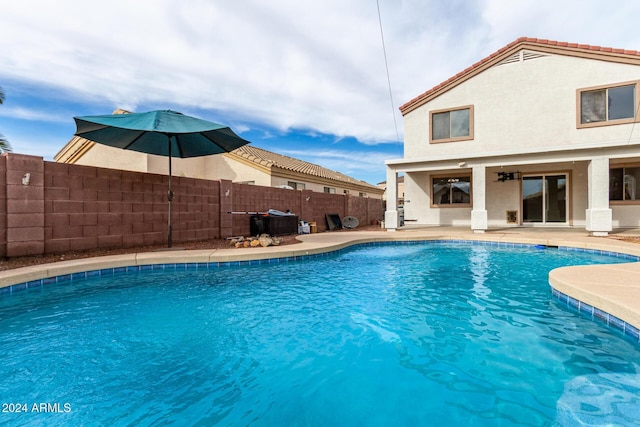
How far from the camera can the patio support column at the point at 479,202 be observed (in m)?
10.6

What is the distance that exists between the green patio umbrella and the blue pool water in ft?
10.7

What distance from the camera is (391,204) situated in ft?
40.1

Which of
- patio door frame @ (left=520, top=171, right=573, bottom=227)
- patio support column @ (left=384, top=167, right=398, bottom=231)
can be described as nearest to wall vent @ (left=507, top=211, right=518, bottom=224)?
patio door frame @ (left=520, top=171, right=573, bottom=227)

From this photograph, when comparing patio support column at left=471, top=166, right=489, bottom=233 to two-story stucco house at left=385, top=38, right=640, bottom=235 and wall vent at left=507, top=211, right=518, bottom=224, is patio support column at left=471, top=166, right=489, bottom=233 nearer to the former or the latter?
two-story stucco house at left=385, top=38, right=640, bottom=235

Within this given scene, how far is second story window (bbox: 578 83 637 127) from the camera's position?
32.5 ft

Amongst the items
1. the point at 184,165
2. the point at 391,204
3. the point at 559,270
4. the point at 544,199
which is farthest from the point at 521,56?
the point at 184,165

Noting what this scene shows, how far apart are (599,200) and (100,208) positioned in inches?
545

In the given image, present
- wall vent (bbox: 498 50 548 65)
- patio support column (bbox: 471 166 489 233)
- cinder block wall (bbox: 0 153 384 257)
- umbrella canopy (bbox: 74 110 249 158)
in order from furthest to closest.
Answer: wall vent (bbox: 498 50 548 65) → patio support column (bbox: 471 166 489 233) → umbrella canopy (bbox: 74 110 249 158) → cinder block wall (bbox: 0 153 384 257)

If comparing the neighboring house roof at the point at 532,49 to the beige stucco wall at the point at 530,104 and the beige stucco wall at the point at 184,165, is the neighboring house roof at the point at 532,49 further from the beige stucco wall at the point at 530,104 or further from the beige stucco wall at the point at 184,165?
the beige stucco wall at the point at 184,165

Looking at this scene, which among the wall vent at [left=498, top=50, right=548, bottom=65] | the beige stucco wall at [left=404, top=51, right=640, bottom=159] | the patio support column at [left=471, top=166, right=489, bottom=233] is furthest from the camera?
the wall vent at [left=498, top=50, right=548, bottom=65]

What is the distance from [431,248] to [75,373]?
27.3ft

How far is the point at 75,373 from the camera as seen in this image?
2492 millimetres

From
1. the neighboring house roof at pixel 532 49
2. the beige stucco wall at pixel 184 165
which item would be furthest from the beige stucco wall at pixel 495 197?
the beige stucco wall at pixel 184 165

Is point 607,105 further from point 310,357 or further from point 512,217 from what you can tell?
point 310,357
